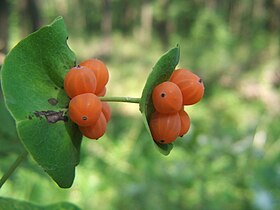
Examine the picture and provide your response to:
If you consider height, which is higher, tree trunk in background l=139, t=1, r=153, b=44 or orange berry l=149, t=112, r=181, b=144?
orange berry l=149, t=112, r=181, b=144

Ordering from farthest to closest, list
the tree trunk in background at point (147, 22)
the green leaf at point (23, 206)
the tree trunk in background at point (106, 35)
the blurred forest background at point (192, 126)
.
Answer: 1. the tree trunk in background at point (147, 22)
2. the tree trunk in background at point (106, 35)
3. the blurred forest background at point (192, 126)
4. the green leaf at point (23, 206)

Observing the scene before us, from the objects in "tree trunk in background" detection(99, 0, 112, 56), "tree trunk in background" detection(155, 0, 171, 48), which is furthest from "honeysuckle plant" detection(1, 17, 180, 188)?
"tree trunk in background" detection(155, 0, 171, 48)

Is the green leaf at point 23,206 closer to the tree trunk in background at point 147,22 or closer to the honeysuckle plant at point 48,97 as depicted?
the honeysuckle plant at point 48,97

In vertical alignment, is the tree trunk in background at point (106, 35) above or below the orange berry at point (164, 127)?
below

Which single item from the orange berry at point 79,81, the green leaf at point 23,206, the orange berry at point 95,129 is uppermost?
the orange berry at point 79,81

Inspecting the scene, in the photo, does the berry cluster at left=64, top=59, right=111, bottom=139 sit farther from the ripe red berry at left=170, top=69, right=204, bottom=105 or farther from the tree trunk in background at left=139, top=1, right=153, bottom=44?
the tree trunk in background at left=139, top=1, right=153, bottom=44

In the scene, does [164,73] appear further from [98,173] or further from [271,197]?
[98,173]

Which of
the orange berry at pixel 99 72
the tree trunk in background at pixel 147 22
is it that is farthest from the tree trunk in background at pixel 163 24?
the orange berry at pixel 99 72
